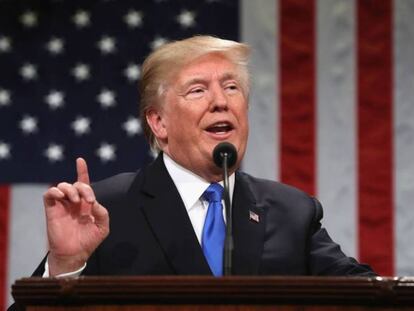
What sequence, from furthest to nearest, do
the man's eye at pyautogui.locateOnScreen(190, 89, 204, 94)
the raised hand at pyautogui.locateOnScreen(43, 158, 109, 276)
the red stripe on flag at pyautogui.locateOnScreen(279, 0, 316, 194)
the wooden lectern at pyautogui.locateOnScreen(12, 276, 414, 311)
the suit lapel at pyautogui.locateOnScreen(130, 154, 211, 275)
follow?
1. the red stripe on flag at pyautogui.locateOnScreen(279, 0, 316, 194)
2. the man's eye at pyautogui.locateOnScreen(190, 89, 204, 94)
3. the suit lapel at pyautogui.locateOnScreen(130, 154, 211, 275)
4. the raised hand at pyautogui.locateOnScreen(43, 158, 109, 276)
5. the wooden lectern at pyautogui.locateOnScreen(12, 276, 414, 311)

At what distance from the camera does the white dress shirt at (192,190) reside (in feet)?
8.95

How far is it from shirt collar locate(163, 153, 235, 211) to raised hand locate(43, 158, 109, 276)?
38 cm

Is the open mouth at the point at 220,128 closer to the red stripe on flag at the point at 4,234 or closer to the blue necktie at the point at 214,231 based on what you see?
the blue necktie at the point at 214,231

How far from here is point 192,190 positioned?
2777mm

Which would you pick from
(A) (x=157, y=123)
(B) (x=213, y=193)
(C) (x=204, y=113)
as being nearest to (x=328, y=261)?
(B) (x=213, y=193)

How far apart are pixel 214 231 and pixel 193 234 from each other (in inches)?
2.4

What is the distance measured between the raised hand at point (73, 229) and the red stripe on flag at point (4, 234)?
A: 1.79m

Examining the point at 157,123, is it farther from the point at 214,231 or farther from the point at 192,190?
the point at 214,231

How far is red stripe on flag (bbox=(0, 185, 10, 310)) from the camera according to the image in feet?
13.7

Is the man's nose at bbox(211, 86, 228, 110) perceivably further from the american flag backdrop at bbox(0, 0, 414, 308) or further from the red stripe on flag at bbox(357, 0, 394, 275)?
the red stripe on flag at bbox(357, 0, 394, 275)

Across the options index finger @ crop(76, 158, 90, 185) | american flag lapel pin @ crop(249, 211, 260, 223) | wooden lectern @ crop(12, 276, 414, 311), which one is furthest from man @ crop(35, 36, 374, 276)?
wooden lectern @ crop(12, 276, 414, 311)

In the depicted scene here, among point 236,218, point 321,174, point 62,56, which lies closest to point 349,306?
point 236,218

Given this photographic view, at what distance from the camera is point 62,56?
Result: 14.1ft

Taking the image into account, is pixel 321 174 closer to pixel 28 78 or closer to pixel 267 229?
pixel 28 78
